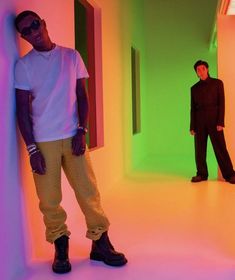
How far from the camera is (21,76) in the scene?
80.7 inches

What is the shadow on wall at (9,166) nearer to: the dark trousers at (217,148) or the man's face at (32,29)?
the man's face at (32,29)

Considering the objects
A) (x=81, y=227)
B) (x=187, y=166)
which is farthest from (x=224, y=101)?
(x=81, y=227)

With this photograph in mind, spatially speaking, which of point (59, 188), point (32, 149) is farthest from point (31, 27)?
point (59, 188)

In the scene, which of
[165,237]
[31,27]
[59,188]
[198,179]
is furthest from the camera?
[198,179]

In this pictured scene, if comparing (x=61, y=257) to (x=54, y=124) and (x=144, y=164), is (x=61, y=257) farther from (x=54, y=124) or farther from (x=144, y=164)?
(x=144, y=164)

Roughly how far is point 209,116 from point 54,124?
3.05 m

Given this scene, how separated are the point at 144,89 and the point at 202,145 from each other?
303 centimetres

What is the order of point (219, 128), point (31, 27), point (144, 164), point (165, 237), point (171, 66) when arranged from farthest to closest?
point (171, 66) < point (144, 164) < point (219, 128) < point (165, 237) < point (31, 27)

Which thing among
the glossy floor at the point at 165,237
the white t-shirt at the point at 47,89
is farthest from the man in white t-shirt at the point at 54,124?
the glossy floor at the point at 165,237

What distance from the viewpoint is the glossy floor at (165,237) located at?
2088mm

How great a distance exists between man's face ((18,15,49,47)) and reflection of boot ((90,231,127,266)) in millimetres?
1197

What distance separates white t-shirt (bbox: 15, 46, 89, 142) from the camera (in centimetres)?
205

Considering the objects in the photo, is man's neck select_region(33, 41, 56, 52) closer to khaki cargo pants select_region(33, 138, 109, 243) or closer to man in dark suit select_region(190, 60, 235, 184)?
khaki cargo pants select_region(33, 138, 109, 243)

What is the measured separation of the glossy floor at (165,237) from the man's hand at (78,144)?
69cm
